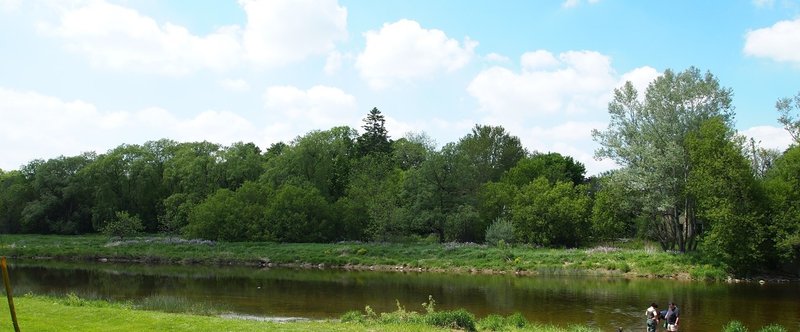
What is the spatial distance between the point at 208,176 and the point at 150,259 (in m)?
26.3

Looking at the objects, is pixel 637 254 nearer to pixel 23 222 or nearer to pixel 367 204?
pixel 367 204

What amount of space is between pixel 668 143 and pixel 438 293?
84.8ft

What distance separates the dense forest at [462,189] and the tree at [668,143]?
113 mm

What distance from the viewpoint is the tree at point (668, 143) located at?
162 feet

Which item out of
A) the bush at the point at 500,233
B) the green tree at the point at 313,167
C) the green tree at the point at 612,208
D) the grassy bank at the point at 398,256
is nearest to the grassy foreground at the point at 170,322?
the grassy bank at the point at 398,256

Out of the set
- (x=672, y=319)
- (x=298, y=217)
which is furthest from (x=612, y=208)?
(x=298, y=217)

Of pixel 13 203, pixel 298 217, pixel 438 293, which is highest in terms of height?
pixel 13 203

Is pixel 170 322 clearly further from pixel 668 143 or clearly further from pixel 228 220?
pixel 228 220

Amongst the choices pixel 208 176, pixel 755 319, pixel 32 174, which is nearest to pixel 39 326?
pixel 755 319

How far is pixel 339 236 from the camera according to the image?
233 ft

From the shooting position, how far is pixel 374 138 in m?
93.6

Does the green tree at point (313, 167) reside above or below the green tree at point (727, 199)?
above

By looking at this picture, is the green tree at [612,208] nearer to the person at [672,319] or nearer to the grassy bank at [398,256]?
the grassy bank at [398,256]

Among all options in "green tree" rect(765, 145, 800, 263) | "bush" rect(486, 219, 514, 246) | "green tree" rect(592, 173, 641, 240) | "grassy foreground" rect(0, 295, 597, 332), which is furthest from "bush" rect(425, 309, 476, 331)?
"bush" rect(486, 219, 514, 246)
